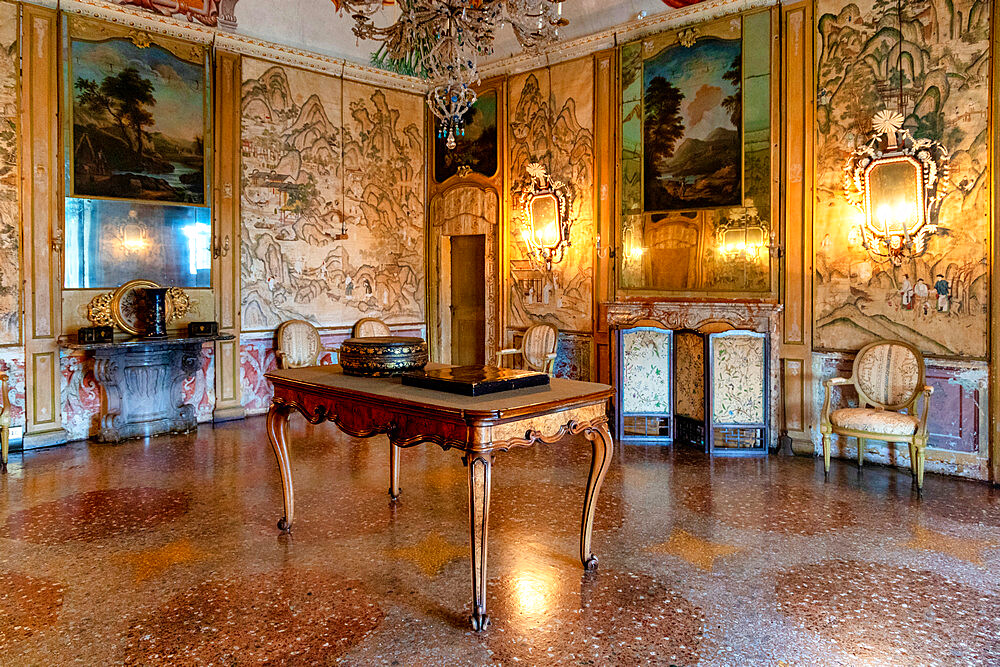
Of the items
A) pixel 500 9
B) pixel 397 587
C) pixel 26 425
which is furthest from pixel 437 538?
pixel 26 425

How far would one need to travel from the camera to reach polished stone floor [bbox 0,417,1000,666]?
349 cm

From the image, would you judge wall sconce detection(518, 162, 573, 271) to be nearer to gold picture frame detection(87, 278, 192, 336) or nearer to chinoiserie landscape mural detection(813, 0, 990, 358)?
chinoiserie landscape mural detection(813, 0, 990, 358)

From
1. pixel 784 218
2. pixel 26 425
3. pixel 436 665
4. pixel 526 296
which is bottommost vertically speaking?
pixel 436 665

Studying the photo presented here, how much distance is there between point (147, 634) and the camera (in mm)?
3605

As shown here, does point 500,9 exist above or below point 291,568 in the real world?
above

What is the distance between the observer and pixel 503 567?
14.5 feet

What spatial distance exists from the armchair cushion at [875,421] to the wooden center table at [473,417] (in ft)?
10.3

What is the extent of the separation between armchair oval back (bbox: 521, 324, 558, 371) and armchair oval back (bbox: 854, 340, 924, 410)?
348 centimetres

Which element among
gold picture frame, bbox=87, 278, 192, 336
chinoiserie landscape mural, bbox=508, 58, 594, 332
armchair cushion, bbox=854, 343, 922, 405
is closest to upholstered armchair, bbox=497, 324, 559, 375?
chinoiserie landscape mural, bbox=508, 58, 594, 332

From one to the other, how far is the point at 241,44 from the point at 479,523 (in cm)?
758

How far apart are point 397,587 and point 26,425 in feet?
18.1

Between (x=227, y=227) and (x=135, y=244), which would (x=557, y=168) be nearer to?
(x=227, y=227)

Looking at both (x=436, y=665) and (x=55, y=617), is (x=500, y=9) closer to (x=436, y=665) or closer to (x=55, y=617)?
(x=436, y=665)

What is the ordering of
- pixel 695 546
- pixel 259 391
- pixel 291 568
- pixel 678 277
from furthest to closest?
pixel 259 391
pixel 678 277
pixel 695 546
pixel 291 568
